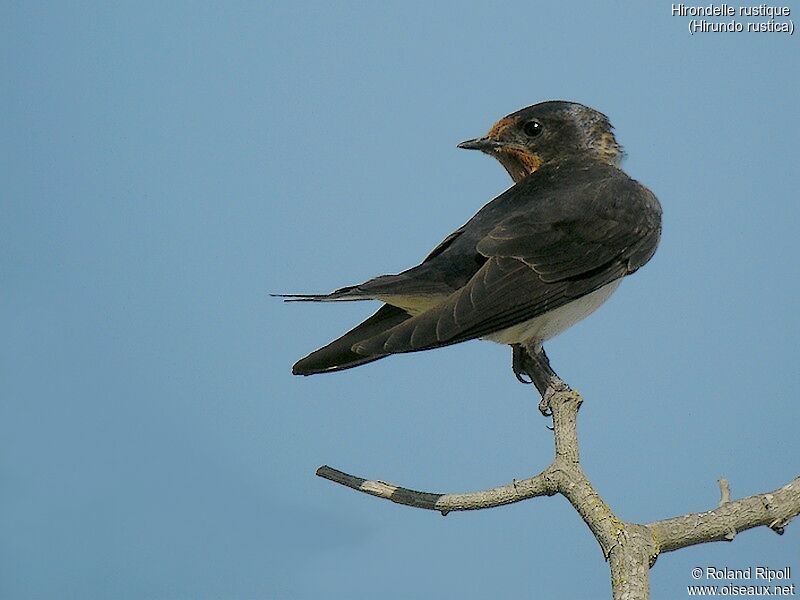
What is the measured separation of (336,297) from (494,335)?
0.63 meters

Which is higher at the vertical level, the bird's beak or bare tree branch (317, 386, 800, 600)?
the bird's beak

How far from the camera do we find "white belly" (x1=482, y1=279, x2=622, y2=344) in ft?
12.3

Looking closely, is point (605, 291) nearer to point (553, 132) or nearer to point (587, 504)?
point (553, 132)

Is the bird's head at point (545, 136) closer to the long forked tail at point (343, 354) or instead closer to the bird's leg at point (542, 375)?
the bird's leg at point (542, 375)

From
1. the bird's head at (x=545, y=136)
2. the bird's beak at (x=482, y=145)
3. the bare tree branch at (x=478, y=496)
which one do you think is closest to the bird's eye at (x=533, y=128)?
the bird's head at (x=545, y=136)

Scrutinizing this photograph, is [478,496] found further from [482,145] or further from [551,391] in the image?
[482,145]

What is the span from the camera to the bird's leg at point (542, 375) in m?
3.66

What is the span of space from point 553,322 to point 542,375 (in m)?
0.16

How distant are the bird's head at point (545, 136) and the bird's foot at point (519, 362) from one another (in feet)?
2.09

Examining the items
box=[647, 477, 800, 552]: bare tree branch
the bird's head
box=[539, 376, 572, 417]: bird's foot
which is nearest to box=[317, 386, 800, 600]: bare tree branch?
box=[647, 477, 800, 552]: bare tree branch

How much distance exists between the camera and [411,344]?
3299 millimetres

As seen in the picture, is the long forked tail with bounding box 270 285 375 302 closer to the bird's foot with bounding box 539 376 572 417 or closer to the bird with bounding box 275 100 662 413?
the bird with bounding box 275 100 662 413

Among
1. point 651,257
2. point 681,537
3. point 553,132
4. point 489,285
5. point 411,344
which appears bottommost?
point 681,537

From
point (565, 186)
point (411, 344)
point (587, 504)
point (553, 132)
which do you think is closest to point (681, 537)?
point (587, 504)
